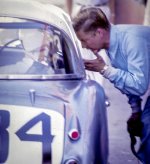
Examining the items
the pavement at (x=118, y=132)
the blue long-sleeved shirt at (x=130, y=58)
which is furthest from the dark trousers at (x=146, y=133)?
the pavement at (x=118, y=132)

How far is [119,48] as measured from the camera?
3854mm

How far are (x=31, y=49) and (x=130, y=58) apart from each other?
711 millimetres

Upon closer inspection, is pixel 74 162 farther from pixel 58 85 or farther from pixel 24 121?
pixel 58 85

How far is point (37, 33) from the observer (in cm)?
383

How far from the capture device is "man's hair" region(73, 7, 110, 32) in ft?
12.5

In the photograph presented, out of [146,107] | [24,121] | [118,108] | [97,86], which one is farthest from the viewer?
[118,108]

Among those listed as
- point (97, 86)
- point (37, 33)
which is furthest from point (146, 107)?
point (37, 33)

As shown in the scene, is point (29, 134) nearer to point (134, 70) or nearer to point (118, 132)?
point (134, 70)

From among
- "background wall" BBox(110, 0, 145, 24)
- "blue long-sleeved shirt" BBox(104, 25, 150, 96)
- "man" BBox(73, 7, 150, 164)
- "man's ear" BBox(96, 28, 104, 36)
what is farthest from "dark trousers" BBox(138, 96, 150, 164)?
"background wall" BBox(110, 0, 145, 24)

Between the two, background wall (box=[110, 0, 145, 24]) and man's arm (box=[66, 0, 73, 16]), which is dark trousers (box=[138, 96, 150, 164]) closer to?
man's arm (box=[66, 0, 73, 16])

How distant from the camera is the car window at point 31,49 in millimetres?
3596

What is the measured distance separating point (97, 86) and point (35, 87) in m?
0.45

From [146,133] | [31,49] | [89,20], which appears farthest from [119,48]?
[146,133]

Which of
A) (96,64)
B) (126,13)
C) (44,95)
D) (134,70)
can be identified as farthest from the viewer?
(126,13)
